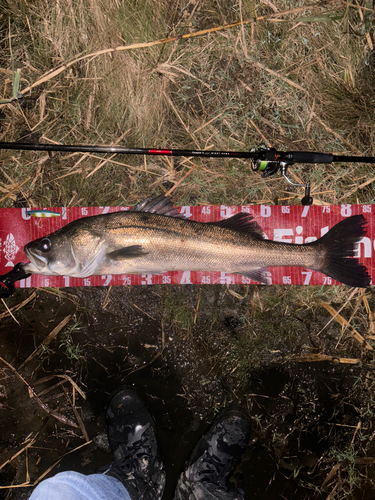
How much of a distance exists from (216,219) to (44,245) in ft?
6.34

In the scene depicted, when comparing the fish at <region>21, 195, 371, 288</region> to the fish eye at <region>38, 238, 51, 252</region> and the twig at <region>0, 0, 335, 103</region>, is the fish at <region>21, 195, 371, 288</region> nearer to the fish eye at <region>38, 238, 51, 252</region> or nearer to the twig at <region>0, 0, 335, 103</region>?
the fish eye at <region>38, 238, 51, 252</region>

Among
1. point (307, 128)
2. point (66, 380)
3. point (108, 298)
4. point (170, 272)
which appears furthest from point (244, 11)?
point (66, 380)

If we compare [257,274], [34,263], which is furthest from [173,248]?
[34,263]

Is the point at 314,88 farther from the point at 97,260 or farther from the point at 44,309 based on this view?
the point at 44,309

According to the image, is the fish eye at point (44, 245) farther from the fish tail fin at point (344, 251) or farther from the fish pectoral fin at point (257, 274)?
the fish tail fin at point (344, 251)

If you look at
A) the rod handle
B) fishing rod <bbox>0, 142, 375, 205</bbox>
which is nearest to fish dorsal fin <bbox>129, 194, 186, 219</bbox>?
fishing rod <bbox>0, 142, 375, 205</bbox>

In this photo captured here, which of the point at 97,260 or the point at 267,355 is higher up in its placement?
the point at 97,260

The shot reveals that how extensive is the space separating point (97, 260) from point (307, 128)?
9.75 ft

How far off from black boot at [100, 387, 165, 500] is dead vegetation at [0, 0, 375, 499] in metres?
0.36

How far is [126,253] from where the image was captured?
3.08 meters

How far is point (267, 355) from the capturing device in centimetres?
371

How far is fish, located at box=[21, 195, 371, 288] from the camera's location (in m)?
3.12

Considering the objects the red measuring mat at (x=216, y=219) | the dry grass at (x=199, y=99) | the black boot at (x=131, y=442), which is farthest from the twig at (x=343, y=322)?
the black boot at (x=131, y=442)

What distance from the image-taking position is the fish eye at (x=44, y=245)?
3.10 m
